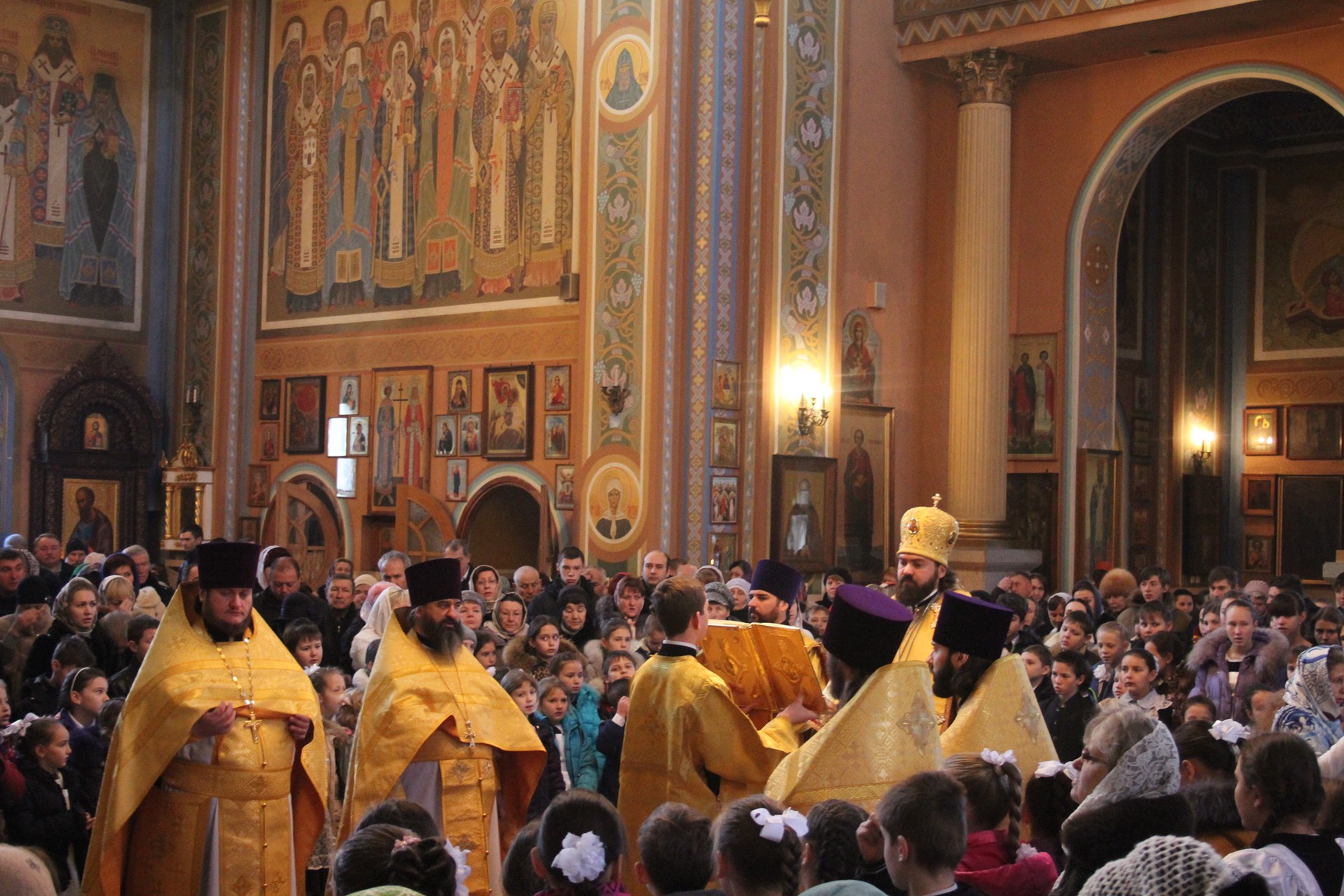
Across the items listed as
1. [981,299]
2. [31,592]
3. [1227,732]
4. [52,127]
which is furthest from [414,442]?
[1227,732]

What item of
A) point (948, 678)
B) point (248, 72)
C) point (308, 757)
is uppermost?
point (248, 72)

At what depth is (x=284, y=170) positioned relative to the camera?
68.5ft

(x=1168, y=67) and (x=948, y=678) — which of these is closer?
(x=948, y=678)

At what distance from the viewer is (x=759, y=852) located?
396 centimetres

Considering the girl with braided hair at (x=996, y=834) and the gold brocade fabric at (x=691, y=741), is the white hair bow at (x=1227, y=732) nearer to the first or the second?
the girl with braided hair at (x=996, y=834)

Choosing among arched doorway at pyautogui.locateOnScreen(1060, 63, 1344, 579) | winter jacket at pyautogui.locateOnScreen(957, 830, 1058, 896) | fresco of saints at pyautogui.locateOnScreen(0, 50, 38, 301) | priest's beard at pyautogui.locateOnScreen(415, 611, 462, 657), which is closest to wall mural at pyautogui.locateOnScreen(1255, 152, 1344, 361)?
arched doorway at pyautogui.locateOnScreen(1060, 63, 1344, 579)

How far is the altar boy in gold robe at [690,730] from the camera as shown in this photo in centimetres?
610

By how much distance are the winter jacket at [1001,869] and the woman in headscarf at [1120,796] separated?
0.71 feet

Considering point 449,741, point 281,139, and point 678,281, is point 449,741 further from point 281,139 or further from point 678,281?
point 281,139

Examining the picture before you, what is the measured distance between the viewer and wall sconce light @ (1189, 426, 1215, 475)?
23234mm

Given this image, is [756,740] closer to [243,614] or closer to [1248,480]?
[243,614]

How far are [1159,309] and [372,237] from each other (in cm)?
1072

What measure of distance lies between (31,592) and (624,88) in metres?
9.00

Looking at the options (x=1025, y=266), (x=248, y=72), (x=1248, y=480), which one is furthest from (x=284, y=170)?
(x=1248, y=480)
